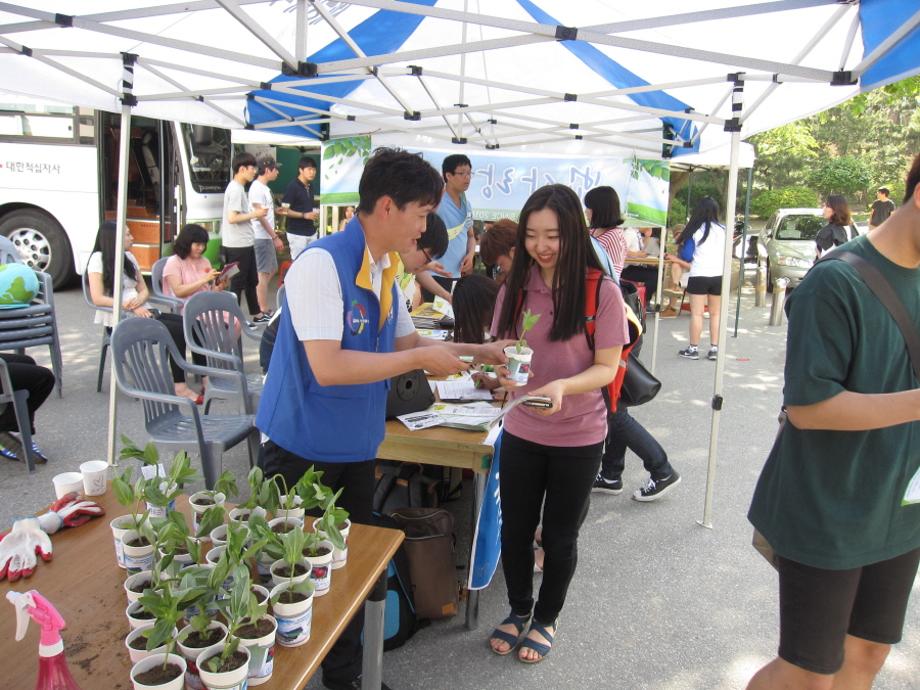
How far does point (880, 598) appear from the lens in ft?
5.78

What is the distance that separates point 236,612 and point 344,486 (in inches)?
39.2

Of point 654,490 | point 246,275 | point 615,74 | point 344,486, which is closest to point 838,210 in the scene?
point 615,74

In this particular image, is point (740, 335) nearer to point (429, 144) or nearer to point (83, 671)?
point (429, 144)

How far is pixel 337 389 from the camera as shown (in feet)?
6.77

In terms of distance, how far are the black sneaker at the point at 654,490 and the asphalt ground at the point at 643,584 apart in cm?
4

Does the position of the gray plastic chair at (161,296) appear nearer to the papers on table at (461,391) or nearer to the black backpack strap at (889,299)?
the papers on table at (461,391)

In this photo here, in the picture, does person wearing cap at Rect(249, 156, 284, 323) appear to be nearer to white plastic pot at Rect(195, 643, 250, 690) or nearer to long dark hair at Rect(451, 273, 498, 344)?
long dark hair at Rect(451, 273, 498, 344)

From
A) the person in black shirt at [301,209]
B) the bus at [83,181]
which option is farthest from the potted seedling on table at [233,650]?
the person in black shirt at [301,209]

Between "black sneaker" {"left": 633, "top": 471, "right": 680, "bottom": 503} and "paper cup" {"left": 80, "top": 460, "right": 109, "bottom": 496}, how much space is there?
308 cm

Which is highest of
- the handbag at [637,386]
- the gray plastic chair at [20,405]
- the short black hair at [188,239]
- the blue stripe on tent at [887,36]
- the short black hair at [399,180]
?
the blue stripe on tent at [887,36]

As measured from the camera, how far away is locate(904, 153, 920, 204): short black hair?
155 centimetres

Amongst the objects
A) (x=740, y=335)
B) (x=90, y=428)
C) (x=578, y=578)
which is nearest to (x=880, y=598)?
(x=578, y=578)

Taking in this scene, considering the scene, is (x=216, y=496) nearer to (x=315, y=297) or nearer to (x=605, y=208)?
Result: (x=315, y=297)

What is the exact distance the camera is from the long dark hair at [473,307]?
3545mm
